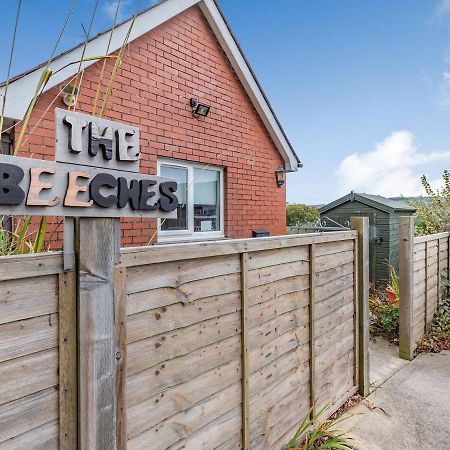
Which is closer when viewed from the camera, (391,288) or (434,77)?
(391,288)

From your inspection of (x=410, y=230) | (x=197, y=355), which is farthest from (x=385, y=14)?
(x=197, y=355)

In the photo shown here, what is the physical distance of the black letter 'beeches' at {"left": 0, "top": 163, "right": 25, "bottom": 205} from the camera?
1128 mm

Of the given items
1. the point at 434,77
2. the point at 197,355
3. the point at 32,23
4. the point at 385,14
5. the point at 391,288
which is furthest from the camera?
the point at 434,77

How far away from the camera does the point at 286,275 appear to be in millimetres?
2602

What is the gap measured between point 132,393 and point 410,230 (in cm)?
414

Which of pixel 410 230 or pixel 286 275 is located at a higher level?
pixel 410 230

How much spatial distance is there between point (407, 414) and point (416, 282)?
2.13 metres

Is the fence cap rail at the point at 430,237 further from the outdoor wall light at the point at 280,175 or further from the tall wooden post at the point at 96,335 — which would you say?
the tall wooden post at the point at 96,335

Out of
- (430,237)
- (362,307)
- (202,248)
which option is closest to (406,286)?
(430,237)

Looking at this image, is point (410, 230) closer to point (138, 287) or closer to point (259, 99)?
point (259, 99)

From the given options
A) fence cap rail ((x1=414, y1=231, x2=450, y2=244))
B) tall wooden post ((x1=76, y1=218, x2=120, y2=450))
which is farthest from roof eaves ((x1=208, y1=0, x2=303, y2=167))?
tall wooden post ((x1=76, y1=218, x2=120, y2=450))

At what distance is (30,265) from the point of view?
127cm

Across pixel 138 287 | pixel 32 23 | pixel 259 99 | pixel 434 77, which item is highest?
pixel 434 77

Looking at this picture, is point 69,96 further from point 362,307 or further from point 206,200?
point 362,307
